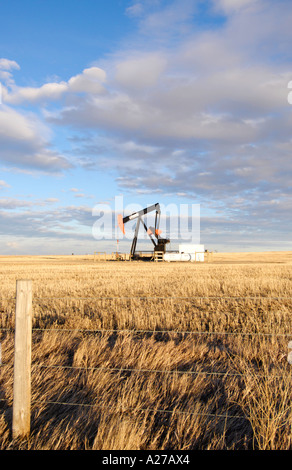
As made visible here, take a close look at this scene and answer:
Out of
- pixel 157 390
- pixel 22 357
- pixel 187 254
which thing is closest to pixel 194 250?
pixel 187 254

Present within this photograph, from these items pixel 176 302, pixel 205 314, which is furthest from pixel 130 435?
pixel 176 302

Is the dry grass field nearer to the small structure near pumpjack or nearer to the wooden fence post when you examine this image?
the wooden fence post

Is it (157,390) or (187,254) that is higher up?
(187,254)

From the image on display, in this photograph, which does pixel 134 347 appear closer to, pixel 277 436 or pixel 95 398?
pixel 95 398

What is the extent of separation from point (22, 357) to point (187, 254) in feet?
152

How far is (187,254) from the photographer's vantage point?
49.0m

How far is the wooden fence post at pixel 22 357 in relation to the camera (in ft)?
10.5

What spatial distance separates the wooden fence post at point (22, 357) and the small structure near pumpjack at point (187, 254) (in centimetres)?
4218

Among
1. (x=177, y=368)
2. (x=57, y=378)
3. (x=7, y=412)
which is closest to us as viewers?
(x=7, y=412)

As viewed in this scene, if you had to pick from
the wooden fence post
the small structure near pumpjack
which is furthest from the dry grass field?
the small structure near pumpjack

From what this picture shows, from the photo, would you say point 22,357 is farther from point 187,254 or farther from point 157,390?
point 187,254

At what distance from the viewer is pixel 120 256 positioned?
4909cm

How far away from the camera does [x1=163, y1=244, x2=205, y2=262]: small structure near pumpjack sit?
46781 mm

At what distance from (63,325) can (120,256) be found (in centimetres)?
4148
